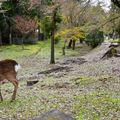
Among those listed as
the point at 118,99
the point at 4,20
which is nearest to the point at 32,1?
the point at 118,99

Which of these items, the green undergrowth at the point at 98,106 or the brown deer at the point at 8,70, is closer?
the green undergrowth at the point at 98,106

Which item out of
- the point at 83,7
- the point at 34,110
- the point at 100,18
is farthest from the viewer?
the point at 100,18

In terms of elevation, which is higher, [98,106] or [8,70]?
[8,70]

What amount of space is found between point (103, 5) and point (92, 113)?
48.8ft

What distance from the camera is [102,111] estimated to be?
9.74 meters

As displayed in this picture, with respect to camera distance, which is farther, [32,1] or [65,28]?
[65,28]

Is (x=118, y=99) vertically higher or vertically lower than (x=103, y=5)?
lower

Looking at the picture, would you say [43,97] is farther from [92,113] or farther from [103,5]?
Result: [103,5]

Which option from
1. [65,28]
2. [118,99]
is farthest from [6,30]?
[118,99]

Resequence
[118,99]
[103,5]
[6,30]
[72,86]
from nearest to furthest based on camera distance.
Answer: [118,99] < [72,86] < [103,5] < [6,30]

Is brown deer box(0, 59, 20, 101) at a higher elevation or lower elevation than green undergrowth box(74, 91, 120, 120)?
higher

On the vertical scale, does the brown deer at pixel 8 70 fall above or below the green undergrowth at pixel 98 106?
above

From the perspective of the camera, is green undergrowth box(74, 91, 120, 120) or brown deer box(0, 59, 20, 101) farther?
brown deer box(0, 59, 20, 101)

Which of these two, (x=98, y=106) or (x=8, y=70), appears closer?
(x=98, y=106)
